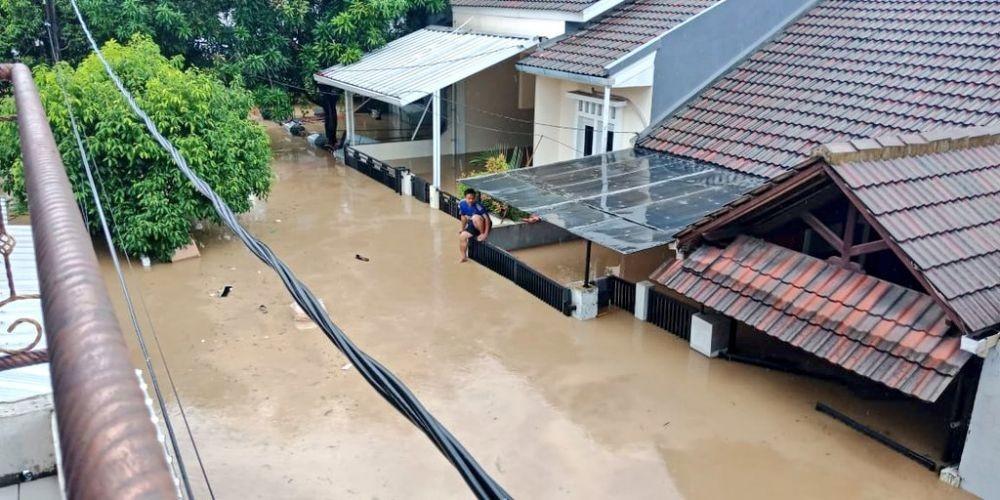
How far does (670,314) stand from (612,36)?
22.6 feet

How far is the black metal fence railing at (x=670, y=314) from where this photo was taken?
11.8m

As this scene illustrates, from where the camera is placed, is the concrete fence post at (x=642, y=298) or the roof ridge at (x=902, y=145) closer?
the roof ridge at (x=902, y=145)

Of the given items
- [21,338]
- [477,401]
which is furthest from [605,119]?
[21,338]

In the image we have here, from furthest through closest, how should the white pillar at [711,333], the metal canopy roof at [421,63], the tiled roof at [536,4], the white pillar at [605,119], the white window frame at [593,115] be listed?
Answer: the metal canopy roof at [421,63]
the tiled roof at [536,4]
the white window frame at [593,115]
the white pillar at [605,119]
the white pillar at [711,333]

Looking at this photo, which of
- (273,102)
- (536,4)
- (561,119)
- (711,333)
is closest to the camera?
(711,333)

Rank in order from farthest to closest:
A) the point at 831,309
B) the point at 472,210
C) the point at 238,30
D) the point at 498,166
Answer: the point at 238,30, the point at 498,166, the point at 472,210, the point at 831,309

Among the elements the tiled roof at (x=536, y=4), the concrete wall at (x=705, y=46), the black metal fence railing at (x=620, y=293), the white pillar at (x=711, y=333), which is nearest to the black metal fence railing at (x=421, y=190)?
the tiled roof at (x=536, y=4)

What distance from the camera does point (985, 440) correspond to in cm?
796

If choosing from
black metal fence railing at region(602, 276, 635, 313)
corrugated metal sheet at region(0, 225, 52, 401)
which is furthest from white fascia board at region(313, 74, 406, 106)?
corrugated metal sheet at region(0, 225, 52, 401)

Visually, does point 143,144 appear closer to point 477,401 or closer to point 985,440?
point 477,401

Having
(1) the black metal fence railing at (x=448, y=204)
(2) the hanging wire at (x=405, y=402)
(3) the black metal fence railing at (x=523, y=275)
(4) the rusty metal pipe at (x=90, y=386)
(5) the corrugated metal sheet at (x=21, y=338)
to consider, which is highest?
(4) the rusty metal pipe at (x=90, y=386)

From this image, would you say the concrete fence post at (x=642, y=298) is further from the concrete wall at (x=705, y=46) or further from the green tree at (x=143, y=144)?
the green tree at (x=143, y=144)

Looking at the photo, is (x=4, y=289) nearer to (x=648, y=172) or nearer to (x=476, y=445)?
(x=476, y=445)

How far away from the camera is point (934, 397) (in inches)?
299
